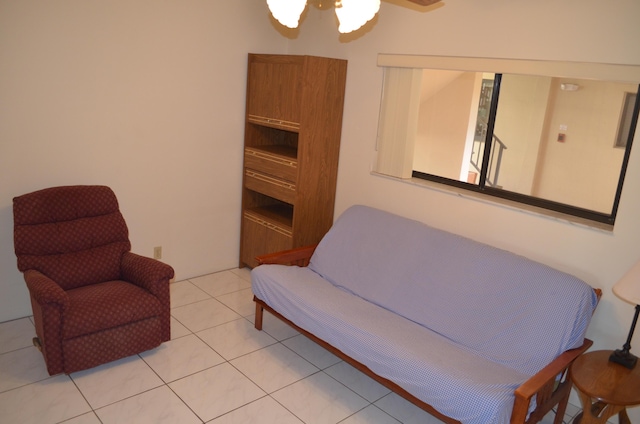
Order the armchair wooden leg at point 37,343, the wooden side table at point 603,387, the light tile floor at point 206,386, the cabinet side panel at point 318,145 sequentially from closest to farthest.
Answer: the wooden side table at point 603,387 < the light tile floor at point 206,386 < the armchair wooden leg at point 37,343 < the cabinet side panel at point 318,145

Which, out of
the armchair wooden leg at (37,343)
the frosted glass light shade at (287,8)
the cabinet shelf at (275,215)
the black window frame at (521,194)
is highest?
the frosted glass light shade at (287,8)

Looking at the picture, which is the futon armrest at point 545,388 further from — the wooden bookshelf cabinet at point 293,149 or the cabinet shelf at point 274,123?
the cabinet shelf at point 274,123

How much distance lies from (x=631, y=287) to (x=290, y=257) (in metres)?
2.14

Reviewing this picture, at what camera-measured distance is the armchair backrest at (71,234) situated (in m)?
2.96

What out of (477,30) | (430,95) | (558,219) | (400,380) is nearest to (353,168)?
(430,95)

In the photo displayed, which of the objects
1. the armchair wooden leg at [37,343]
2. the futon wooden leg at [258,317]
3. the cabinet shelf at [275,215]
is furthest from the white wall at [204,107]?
the futon wooden leg at [258,317]

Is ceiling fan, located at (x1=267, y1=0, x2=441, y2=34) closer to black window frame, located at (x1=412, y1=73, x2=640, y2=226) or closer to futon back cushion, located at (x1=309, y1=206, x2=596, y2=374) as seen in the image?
black window frame, located at (x1=412, y1=73, x2=640, y2=226)

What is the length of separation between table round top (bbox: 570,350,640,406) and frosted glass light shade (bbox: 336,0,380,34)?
1891 mm

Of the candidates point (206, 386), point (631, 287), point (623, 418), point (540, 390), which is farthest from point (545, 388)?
point (206, 386)

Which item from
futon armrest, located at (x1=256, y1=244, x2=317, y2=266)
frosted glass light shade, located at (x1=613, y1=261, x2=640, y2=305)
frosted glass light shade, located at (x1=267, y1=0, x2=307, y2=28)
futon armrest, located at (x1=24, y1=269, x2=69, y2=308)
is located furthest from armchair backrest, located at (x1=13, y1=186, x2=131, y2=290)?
frosted glass light shade, located at (x1=613, y1=261, x2=640, y2=305)

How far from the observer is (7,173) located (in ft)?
10.2

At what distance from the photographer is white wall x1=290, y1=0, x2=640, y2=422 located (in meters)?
2.55

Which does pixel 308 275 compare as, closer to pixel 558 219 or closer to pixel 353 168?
pixel 353 168

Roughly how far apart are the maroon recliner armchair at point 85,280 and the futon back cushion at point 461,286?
49.0 inches
